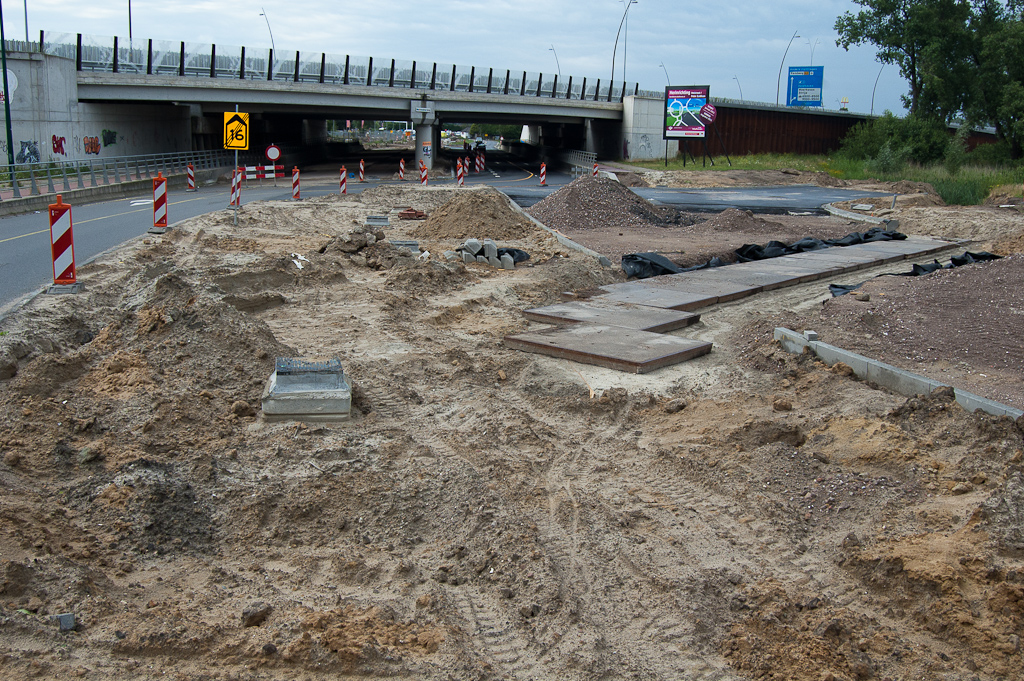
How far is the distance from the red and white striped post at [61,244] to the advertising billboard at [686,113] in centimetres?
4486

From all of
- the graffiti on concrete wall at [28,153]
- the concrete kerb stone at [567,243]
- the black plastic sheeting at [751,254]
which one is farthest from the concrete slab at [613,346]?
the graffiti on concrete wall at [28,153]

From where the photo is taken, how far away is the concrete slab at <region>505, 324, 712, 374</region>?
898 cm

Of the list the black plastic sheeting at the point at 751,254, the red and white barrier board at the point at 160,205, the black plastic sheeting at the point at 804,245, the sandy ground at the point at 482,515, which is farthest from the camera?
the black plastic sheeting at the point at 804,245

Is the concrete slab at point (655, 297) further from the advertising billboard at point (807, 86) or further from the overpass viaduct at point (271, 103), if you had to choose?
the advertising billboard at point (807, 86)

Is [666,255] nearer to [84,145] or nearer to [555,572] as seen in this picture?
[555,572]

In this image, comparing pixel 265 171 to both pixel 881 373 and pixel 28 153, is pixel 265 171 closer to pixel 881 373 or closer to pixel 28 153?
pixel 28 153

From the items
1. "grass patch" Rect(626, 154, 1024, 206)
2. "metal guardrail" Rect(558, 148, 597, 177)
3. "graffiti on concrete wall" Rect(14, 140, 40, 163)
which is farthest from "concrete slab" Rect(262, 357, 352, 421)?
"metal guardrail" Rect(558, 148, 597, 177)

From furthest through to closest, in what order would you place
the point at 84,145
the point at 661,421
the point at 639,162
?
the point at 639,162
the point at 84,145
the point at 661,421

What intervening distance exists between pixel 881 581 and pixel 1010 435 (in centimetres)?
232

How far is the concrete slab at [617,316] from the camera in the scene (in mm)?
10789

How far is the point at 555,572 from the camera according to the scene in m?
4.77

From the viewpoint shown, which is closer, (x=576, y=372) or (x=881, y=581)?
(x=881, y=581)

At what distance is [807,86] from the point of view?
101m

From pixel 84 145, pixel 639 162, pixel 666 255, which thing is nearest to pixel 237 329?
pixel 666 255
